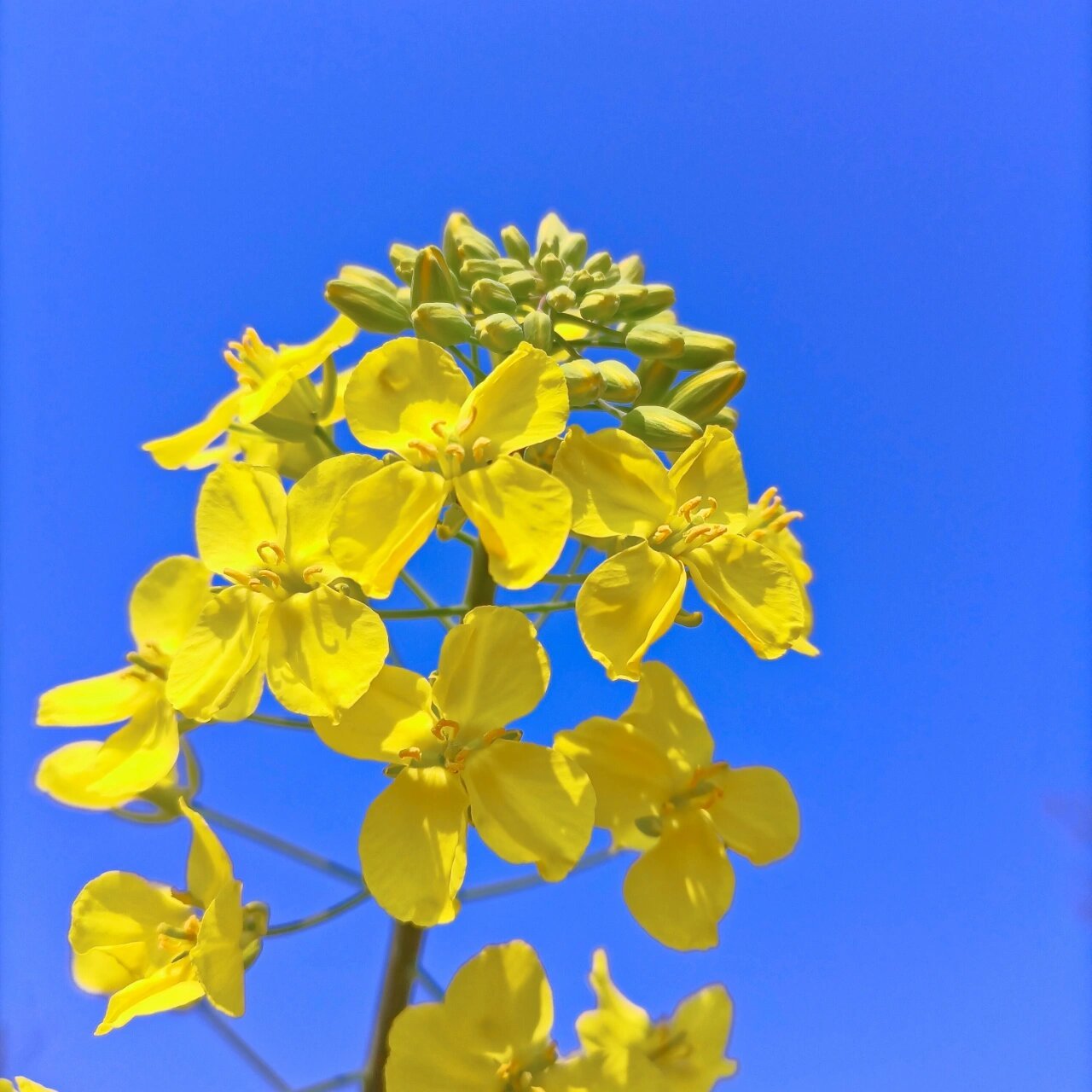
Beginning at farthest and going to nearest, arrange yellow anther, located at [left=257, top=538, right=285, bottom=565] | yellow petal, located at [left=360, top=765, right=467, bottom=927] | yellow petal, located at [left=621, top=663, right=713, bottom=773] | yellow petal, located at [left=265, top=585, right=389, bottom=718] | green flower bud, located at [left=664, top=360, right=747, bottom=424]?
green flower bud, located at [left=664, top=360, right=747, bottom=424] < yellow petal, located at [left=621, top=663, right=713, bottom=773] < yellow anther, located at [left=257, top=538, right=285, bottom=565] < yellow petal, located at [left=265, top=585, right=389, bottom=718] < yellow petal, located at [left=360, top=765, right=467, bottom=927]

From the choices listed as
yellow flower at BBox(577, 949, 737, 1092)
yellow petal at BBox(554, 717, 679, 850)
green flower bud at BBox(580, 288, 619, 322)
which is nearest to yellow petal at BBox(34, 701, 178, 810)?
yellow petal at BBox(554, 717, 679, 850)

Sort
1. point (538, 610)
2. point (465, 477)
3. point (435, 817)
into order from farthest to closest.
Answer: point (538, 610)
point (465, 477)
point (435, 817)

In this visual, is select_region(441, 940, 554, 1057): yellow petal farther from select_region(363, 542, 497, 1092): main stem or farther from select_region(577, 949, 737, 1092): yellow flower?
select_region(577, 949, 737, 1092): yellow flower

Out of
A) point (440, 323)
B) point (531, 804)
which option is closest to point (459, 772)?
point (531, 804)

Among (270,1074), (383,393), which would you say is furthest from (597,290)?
(270,1074)

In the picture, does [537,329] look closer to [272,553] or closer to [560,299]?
[560,299]

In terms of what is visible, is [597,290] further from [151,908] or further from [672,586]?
[151,908]
